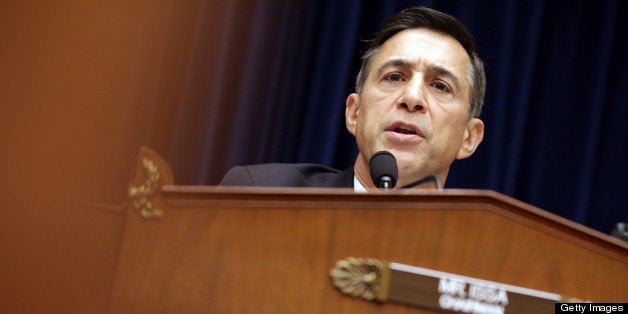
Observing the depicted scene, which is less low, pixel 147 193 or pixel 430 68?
pixel 430 68

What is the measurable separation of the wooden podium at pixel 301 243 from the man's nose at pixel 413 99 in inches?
35.0

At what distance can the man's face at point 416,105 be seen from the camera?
184cm

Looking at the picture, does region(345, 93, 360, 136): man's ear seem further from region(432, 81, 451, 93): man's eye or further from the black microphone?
the black microphone

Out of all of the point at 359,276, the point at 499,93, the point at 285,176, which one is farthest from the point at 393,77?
the point at 359,276

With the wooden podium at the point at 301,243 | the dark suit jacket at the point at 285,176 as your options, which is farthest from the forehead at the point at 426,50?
the wooden podium at the point at 301,243

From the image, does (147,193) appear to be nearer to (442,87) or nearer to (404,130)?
(404,130)

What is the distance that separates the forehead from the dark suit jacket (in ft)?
0.95

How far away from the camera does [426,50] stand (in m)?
1.94

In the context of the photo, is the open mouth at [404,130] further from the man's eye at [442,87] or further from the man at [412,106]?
the man's eye at [442,87]

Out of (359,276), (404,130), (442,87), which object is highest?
(442,87)

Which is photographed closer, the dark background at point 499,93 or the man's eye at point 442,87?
the man's eye at point 442,87

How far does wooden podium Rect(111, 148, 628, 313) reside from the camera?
0.95 meters

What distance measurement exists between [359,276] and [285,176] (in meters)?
0.96

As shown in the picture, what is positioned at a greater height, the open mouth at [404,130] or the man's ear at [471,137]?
the man's ear at [471,137]
